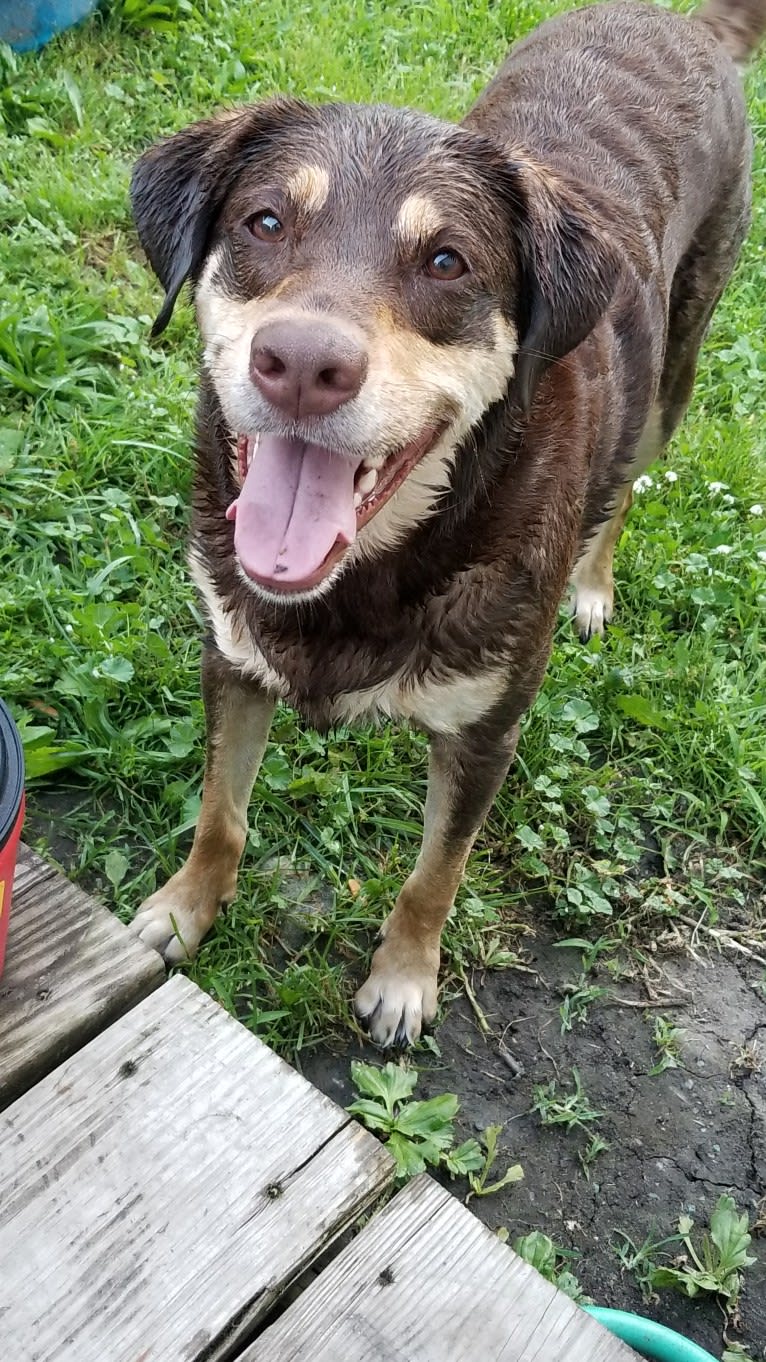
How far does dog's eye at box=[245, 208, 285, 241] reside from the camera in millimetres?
1839

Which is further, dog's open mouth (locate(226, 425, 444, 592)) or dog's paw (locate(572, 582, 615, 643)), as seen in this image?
dog's paw (locate(572, 582, 615, 643))

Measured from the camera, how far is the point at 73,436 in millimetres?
3387

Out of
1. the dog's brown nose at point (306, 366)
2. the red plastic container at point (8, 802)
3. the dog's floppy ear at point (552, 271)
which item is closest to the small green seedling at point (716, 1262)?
the red plastic container at point (8, 802)

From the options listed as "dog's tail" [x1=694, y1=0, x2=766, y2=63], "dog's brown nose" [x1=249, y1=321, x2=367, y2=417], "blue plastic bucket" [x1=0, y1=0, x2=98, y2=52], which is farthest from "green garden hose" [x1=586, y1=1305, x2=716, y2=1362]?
"blue plastic bucket" [x1=0, y1=0, x2=98, y2=52]

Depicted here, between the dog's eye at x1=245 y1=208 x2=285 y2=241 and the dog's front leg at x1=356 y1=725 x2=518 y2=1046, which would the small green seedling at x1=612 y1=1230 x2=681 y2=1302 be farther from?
the dog's eye at x1=245 y1=208 x2=285 y2=241

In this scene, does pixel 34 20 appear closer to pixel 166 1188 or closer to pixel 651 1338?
pixel 166 1188

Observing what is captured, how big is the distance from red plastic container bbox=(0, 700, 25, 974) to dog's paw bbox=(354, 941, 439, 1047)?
1019 mm

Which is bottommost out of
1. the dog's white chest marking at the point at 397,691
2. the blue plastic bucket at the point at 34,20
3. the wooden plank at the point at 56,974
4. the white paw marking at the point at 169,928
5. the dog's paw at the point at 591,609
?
the white paw marking at the point at 169,928

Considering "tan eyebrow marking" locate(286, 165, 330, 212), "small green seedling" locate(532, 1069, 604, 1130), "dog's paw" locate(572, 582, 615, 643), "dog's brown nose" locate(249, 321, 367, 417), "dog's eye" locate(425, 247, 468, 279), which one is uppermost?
"tan eyebrow marking" locate(286, 165, 330, 212)

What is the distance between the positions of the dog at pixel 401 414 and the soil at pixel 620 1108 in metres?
0.18

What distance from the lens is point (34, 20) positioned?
4504 mm

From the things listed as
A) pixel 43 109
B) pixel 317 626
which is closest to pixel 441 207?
pixel 317 626

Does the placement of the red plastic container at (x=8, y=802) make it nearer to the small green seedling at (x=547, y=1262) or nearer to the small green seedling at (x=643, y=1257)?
the small green seedling at (x=547, y=1262)

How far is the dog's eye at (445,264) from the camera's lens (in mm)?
1819
